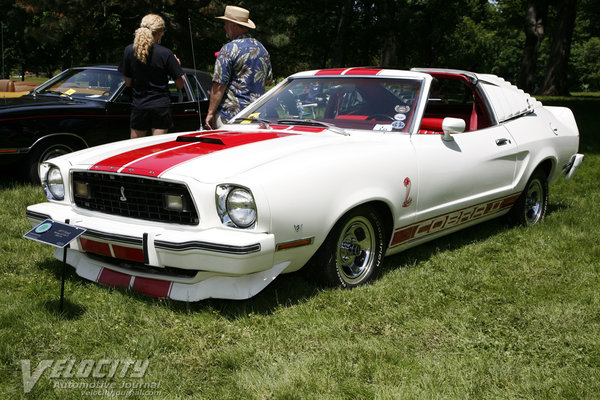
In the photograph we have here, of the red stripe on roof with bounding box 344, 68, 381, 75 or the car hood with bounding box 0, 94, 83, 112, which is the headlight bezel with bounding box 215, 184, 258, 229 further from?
the car hood with bounding box 0, 94, 83, 112

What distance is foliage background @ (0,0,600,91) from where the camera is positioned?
23.1 meters

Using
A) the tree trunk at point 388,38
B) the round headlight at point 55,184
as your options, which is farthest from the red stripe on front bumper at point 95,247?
the tree trunk at point 388,38

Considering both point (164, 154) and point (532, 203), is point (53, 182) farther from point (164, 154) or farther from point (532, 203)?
point (532, 203)

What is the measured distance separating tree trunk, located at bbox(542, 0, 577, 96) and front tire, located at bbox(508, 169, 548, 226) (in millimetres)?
18253

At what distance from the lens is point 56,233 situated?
3465 millimetres

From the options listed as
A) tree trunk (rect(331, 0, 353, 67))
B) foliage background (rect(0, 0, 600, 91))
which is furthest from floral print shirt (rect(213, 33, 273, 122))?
tree trunk (rect(331, 0, 353, 67))

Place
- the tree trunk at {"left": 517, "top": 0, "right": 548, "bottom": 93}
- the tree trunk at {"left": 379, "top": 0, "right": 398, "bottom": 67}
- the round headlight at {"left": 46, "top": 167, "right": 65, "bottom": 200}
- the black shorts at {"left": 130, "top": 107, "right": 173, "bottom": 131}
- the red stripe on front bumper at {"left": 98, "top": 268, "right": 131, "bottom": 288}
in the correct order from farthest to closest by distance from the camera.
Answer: the tree trunk at {"left": 379, "top": 0, "right": 398, "bottom": 67} < the tree trunk at {"left": 517, "top": 0, "right": 548, "bottom": 93} < the black shorts at {"left": 130, "top": 107, "right": 173, "bottom": 131} < the round headlight at {"left": 46, "top": 167, "right": 65, "bottom": 200} < the red stripe on front bumper at {"left": 98, "top": 268, "right": 131, "bottom": 288}

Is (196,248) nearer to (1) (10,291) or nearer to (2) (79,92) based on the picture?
(1) (10,291)

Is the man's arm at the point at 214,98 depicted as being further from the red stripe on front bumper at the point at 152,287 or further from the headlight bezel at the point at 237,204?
the headlight bezel at the point at 237,204

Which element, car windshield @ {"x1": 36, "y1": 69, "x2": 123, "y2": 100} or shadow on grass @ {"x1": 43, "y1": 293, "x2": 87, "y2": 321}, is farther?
car windshield @ {"x1": 36, "y1": 69, "x2": 123, "y2": 100}

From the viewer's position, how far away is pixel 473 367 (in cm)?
306

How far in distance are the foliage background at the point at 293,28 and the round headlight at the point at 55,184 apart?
14.2 meters

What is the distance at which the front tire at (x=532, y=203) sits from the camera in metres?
5.75

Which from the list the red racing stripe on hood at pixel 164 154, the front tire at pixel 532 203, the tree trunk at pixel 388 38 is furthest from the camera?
the tree trunk at pixel 388 38
